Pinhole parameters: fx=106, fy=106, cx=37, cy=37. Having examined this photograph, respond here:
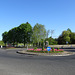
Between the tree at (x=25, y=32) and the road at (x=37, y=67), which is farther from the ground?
the tree at (x=25, y=32)

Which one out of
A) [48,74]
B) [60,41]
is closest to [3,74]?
[48,74]

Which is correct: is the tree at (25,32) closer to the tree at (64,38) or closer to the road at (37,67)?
the tree at (64,38)

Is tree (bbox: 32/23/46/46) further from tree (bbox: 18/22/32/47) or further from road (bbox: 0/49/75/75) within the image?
road (bbox: 0/49/75/75)

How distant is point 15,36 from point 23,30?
17.3 feet

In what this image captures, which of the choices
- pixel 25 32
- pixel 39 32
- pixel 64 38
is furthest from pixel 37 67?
pixel 64 38

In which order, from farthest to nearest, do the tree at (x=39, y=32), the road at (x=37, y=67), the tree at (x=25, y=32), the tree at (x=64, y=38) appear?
1. the tree at (x=64, y=38)
2. the tree at (x=39, y=32)
3. the tree at (x=25, y=32)
4. the road at (x=37, y=67)

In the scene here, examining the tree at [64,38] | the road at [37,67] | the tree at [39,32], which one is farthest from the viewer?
the tree at [64,38]

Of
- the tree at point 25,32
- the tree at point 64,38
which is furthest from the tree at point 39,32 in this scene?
the tree at point 64,38

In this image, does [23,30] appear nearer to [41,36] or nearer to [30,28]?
[30,28]

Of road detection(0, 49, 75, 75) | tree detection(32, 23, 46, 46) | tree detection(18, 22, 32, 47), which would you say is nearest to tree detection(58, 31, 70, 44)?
tree detection(32, 23, 46, 46)

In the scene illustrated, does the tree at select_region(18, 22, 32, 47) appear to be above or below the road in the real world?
above

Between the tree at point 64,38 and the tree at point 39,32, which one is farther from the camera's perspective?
the tree at point 64,38

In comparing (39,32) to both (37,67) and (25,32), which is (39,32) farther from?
(37,67)

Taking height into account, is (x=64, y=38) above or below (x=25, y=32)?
below
